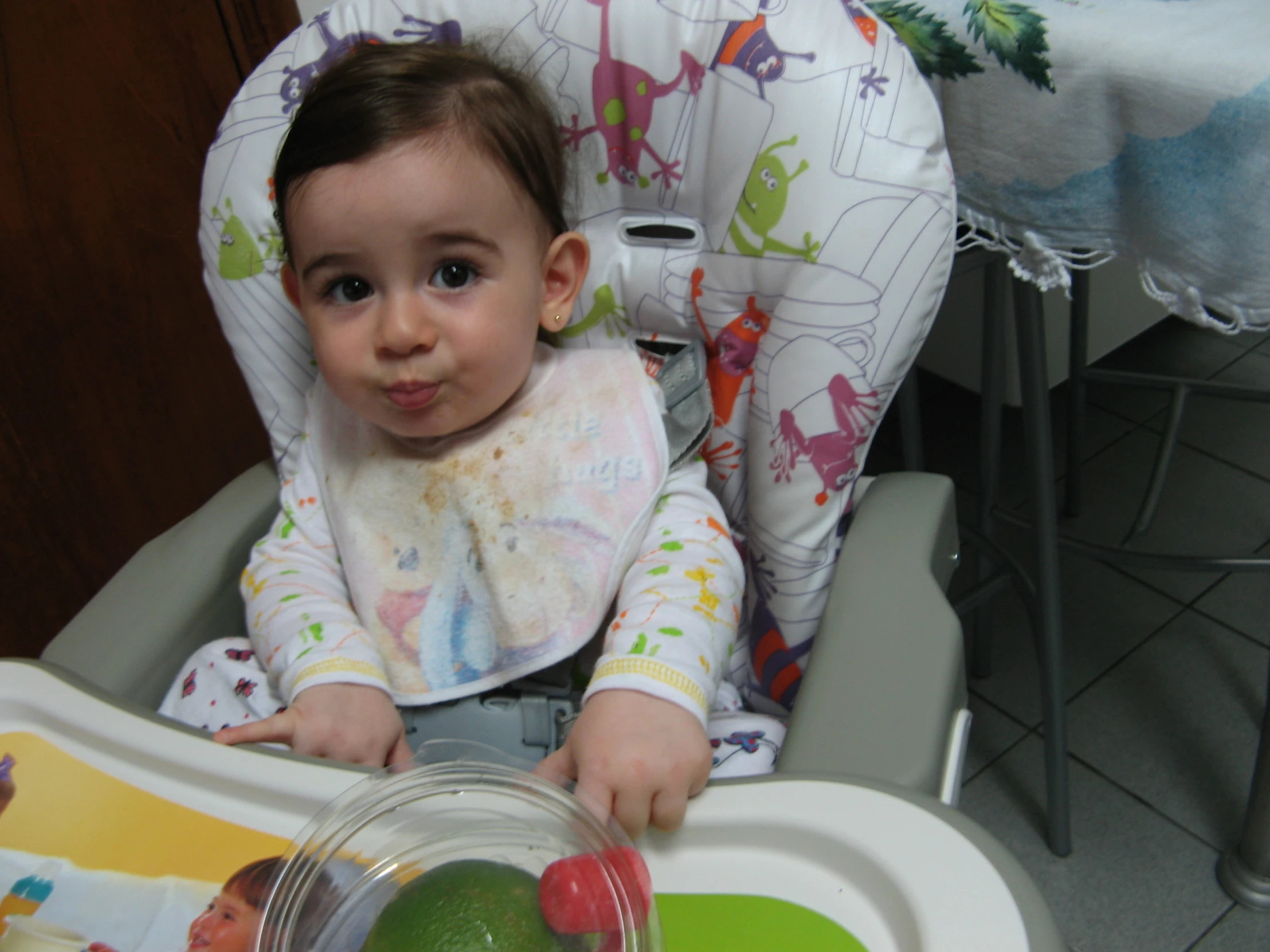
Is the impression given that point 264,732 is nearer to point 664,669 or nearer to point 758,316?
point 664,669

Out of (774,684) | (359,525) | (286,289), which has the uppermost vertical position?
(286,289)

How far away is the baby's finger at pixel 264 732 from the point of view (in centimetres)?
62

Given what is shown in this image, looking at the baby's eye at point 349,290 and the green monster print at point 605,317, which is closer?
the baby's eye at point 349,290

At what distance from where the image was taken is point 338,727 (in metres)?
0.65

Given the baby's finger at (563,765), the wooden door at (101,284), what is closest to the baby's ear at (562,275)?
the baby's finger at (563,765)

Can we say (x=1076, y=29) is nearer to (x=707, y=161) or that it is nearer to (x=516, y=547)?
(x=707, y=161)

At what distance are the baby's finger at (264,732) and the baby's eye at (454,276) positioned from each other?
299 mm

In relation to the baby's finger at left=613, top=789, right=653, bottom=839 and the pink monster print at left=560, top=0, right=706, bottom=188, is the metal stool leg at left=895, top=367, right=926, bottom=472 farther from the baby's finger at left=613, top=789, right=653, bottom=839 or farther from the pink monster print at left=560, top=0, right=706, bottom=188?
the baby's finger at left=613, top=789, right=653, bottom=839

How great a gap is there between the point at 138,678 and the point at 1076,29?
796mm

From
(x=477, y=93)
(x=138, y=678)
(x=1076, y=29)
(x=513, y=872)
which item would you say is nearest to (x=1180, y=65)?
(x=1076, y=29)

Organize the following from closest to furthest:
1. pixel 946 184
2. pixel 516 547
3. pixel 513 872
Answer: pixel 513 872
pixel 946 184
pixel 516 547

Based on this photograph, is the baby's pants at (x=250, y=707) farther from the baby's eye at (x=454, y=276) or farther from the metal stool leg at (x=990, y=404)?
the metal stool leg at (x=990, y=404)

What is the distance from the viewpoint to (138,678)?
712 millimetres

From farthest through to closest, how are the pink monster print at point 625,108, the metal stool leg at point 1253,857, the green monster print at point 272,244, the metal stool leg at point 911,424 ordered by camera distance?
the metal stool leg at point 911,424 → the metal stool leg at point 1253,857 → the green monster print at point 272,244 → the pink monster print at point 625,108
